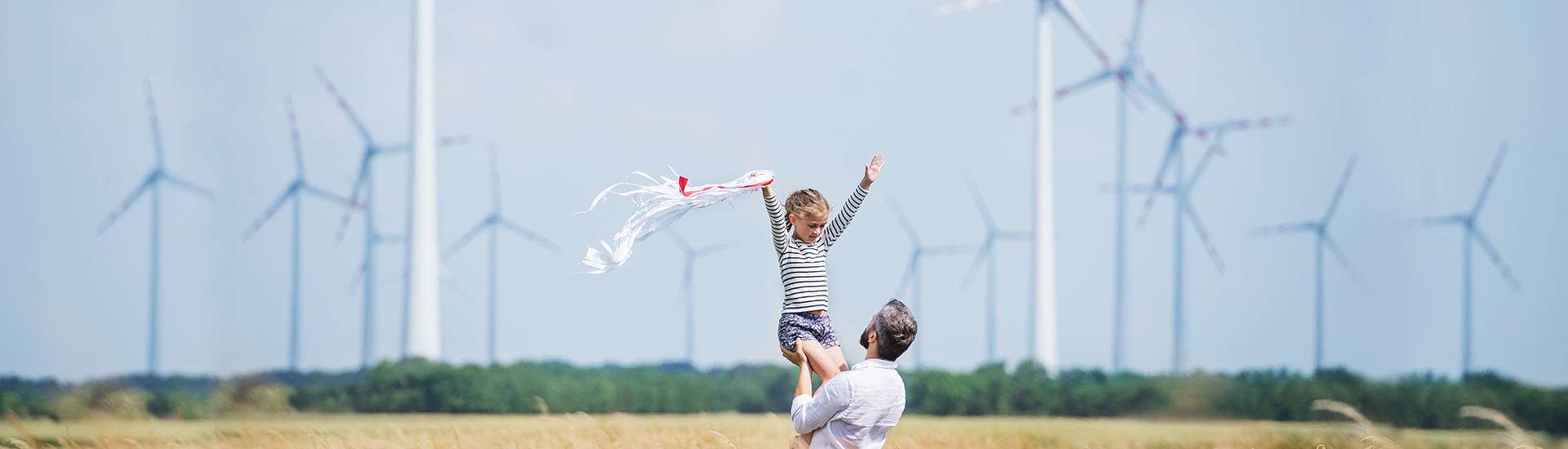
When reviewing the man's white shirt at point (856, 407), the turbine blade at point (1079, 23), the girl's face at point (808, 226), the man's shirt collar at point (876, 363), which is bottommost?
the man's white shirt at point (856, 407)

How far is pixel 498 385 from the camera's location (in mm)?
24625

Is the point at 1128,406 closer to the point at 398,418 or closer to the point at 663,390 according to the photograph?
the point at 663,390

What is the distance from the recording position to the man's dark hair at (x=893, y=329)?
20.3 ft

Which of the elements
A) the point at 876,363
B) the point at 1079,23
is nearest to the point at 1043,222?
the point at 1079,23

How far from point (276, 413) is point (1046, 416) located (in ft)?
54.8

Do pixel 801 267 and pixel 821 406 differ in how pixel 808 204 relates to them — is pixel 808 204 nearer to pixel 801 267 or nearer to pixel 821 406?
pixel 801 267

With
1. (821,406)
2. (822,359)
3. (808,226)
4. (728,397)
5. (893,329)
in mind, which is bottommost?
(728,397)

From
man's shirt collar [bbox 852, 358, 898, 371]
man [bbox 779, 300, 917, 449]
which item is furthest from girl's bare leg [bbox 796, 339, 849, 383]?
man's shirt collar [bbox 852, 358, 898, 371]

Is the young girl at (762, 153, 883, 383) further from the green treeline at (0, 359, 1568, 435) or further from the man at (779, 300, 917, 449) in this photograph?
the green treeline at (0, 359, 1568, 435)

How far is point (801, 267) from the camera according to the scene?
25.5 feet

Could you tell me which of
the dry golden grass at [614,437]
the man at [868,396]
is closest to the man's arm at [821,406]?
the man at [868,396]

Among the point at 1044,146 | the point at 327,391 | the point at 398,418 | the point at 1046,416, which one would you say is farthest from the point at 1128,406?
the point at 327,391

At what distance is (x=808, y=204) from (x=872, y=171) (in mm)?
524

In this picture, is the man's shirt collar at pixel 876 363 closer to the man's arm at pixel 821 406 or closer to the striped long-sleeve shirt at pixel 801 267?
the man's arm at pixel 821 406
